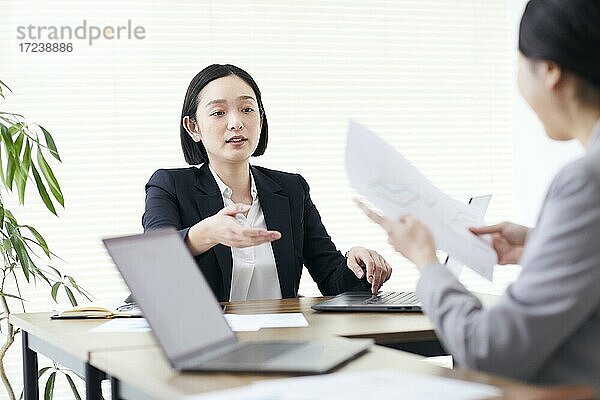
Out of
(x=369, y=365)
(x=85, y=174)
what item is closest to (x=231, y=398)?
(x=369, y=365)

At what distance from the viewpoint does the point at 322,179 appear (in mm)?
4480

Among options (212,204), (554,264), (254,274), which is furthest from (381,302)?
(554,264)

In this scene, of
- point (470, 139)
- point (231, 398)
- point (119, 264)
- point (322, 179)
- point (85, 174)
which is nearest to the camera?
point (231, 398)

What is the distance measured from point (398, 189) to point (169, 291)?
1.40 feet

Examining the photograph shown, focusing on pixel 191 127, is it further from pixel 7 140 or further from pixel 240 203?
pixel 7 140

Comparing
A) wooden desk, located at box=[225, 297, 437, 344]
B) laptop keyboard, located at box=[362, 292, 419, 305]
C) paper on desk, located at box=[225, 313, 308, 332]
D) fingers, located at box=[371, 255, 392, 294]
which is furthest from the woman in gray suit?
fingers, located at box=[371, 255, 392, 294]

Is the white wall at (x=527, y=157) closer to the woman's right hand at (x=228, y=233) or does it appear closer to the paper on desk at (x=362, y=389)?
the woman's right hand at (x=228, y=233)

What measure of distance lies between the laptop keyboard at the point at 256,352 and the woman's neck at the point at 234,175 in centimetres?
133

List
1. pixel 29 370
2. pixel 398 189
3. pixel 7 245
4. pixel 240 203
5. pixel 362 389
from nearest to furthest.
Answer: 1. pixel 362 389
2. pixel 398 189
3. pixel 29 370
4. pixel 240 203
5. pixel 7 245

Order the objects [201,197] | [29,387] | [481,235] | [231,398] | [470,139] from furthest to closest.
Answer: [470,139] < [201,197] < [29,387] < [481,235] < [231,398]

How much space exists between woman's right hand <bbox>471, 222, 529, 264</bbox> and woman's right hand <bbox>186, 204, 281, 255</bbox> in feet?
1.92

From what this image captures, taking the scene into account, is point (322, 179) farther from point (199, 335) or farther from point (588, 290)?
point (588, 290)

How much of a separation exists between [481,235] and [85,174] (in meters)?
2.67

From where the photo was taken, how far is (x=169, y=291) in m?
1.53
